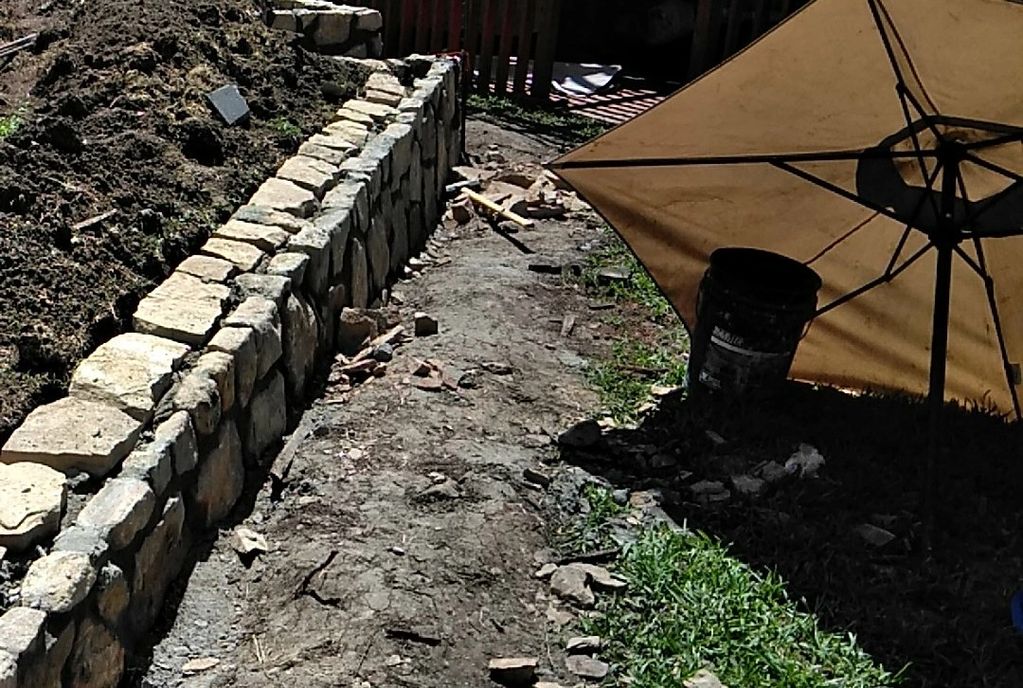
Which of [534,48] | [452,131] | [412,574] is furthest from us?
[534,48]

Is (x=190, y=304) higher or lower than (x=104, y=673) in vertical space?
higher

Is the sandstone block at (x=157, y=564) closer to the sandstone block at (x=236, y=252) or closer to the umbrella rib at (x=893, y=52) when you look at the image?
the sandstone block at (x=236, y=252)

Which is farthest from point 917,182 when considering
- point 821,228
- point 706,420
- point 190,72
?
point 190,72

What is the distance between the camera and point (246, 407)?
4.69 meters

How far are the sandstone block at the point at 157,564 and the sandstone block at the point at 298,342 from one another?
1.19 m

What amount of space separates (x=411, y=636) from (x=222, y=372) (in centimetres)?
113

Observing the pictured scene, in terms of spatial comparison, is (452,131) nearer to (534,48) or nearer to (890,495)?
(534,48)

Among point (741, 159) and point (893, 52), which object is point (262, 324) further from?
point (893, 52)

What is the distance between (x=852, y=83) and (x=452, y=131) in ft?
13.4

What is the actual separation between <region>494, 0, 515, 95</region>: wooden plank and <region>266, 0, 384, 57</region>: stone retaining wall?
7.67ft

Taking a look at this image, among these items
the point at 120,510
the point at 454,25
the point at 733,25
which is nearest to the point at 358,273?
the point at 120,510

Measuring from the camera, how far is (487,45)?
1112 cm

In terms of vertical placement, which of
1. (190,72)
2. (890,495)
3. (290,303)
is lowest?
(890,495)

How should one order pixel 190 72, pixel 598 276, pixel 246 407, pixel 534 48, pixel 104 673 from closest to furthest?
1. pixel 104 673
2. pixel 246 407
3. pixel 190 72
4. pixel 598 276
5. pixel 534 48
